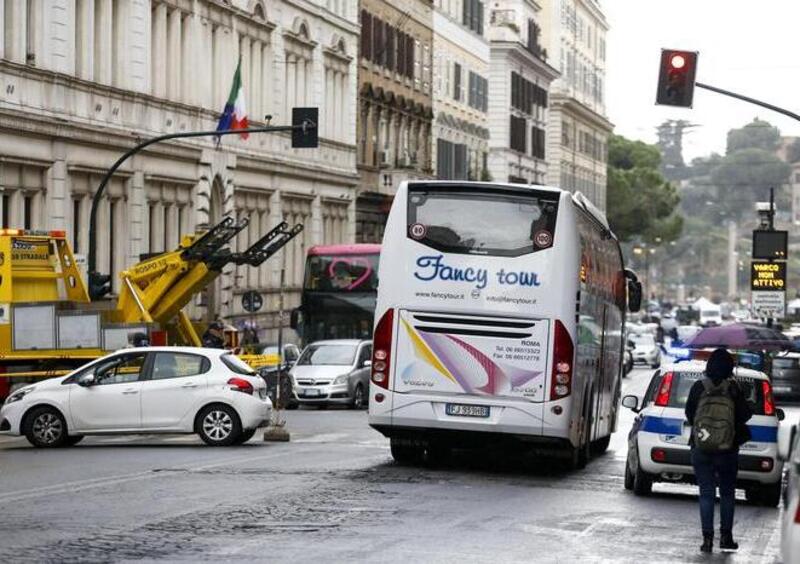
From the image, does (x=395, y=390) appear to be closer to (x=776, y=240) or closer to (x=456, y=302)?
(x=456, y=302)

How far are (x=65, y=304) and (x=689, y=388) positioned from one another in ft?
59.7

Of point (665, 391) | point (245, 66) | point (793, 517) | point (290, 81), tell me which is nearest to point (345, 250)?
point (245, 66)

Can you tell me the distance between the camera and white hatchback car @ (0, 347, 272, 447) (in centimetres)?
2988

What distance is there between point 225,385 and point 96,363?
5.83 ft

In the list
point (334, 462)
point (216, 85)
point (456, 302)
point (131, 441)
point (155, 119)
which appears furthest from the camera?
point (216, 85)

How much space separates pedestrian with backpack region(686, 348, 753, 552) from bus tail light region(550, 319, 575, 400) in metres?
6.73

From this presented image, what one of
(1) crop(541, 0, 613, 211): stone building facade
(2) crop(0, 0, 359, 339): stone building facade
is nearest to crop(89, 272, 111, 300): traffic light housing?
(2) crop(0, 0, 359, 339): stone building facade

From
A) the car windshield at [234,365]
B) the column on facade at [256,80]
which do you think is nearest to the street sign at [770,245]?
the column on facade at [256,80]

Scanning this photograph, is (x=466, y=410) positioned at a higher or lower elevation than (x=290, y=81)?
lower

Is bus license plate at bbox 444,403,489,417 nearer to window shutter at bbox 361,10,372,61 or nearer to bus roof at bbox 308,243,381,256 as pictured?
bus roof at bbox 308,243,381,256

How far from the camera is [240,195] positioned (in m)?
62.5

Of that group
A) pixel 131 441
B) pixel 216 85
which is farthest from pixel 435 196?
pixel 216 85

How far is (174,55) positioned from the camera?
183ft

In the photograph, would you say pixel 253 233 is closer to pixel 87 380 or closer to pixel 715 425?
pixel 87 380
